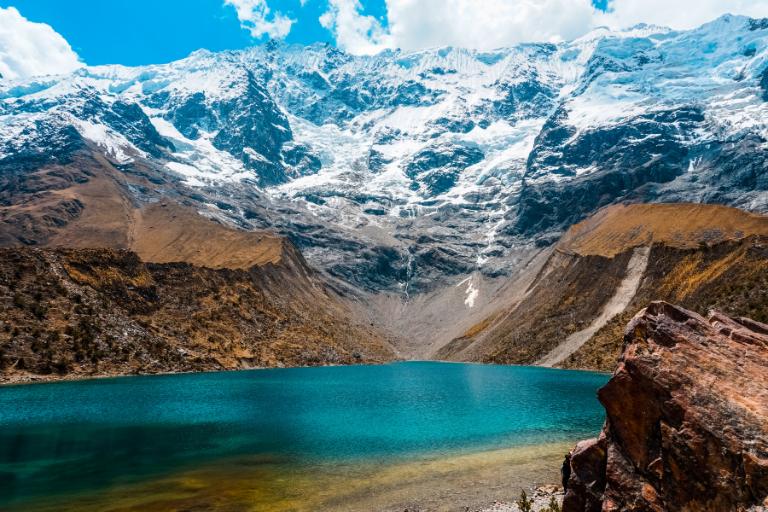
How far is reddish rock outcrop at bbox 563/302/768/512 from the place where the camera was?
52.6 ft

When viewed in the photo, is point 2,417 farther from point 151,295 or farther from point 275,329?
point 275,329

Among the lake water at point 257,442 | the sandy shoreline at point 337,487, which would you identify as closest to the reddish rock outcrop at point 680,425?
the sandy shoreline at point 337,487

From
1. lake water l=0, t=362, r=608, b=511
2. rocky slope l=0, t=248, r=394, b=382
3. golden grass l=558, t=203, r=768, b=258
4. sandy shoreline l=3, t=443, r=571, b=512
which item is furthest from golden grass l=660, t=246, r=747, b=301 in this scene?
sandy shoreline l=3, t=443, r=571, b=512

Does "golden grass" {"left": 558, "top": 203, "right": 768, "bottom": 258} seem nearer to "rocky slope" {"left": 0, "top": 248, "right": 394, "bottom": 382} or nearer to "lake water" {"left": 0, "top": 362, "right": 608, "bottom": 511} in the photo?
"lake water" {"left": 0, "top": 362, "right": 608, "bottom": 511}

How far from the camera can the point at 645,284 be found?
163 metres

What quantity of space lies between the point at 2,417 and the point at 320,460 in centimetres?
4014

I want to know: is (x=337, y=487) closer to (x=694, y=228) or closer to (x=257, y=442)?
(x=257, y=442)

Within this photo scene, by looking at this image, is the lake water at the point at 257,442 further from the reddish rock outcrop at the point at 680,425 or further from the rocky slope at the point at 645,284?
the rocky slope at the point at 645,284

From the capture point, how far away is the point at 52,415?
63000 millimetres

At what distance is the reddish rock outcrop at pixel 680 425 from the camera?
1603 centimetres

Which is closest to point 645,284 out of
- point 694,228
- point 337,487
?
point 694,228

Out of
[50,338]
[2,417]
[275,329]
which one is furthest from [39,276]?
[275,329]

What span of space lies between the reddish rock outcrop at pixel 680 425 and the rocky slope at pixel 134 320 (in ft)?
329

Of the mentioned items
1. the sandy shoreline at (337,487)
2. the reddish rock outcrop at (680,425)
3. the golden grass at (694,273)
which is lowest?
the sandy shoreline at (337,487)
